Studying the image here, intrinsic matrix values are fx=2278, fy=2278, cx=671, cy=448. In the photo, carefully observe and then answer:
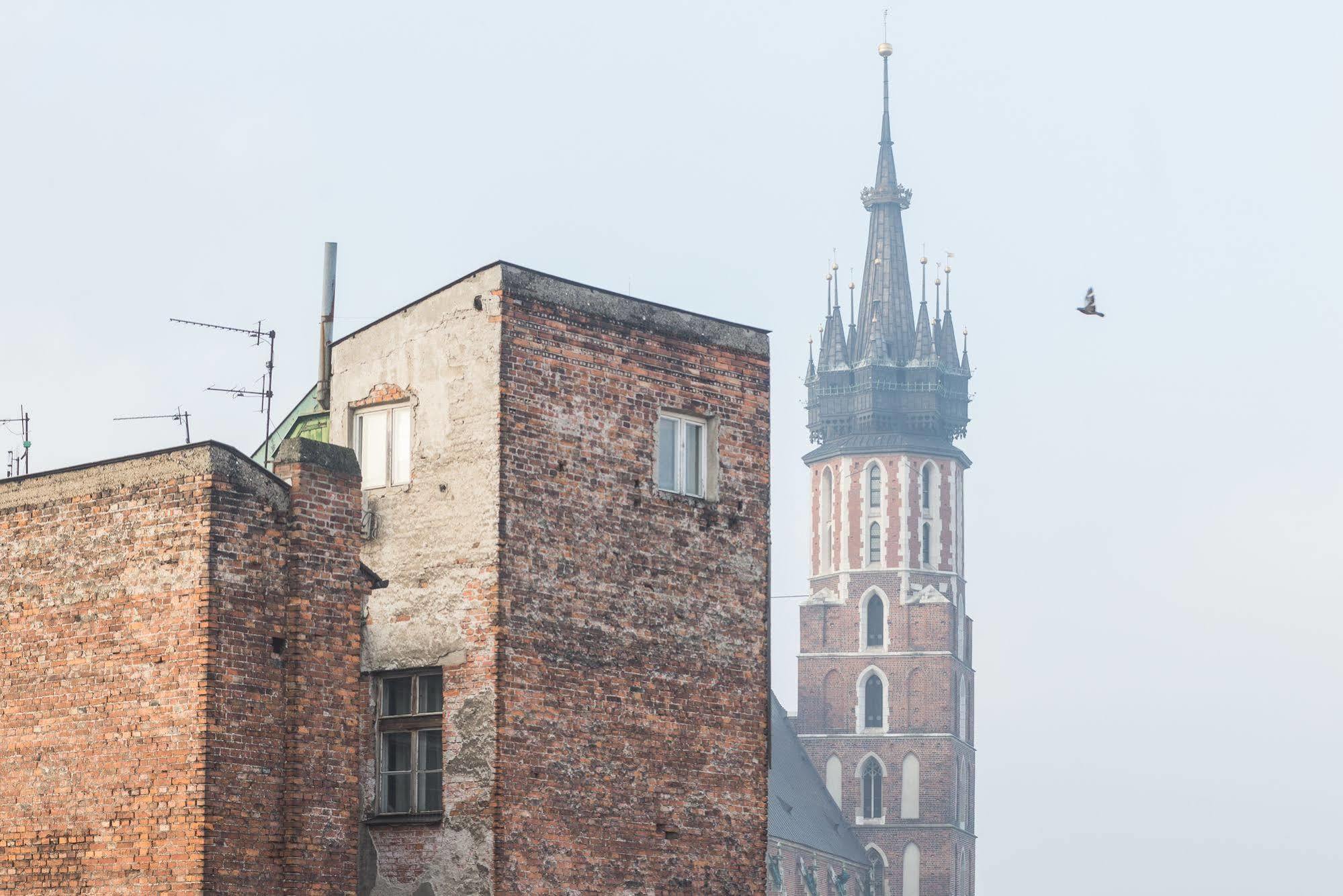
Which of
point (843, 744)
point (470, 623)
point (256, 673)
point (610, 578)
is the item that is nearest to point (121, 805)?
point (256, 673)

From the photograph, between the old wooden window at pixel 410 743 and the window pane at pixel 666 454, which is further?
the window pane at pixel 666 454

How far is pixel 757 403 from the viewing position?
25.9 meters

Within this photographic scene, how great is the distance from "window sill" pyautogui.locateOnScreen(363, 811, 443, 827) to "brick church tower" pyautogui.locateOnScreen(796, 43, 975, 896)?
8396cm

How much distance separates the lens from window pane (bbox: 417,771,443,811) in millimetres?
23359

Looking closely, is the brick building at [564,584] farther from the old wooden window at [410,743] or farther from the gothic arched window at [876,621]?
the gothic arched window at [876,621]

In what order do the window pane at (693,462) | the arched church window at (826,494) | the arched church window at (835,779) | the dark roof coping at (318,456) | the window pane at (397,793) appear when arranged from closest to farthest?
1. the dark roof coping at (318,456)
2. the window pane at (397,793)
3. the window pane at (693,462)
4. the arched church window at (835,779)
5. the arched church window at (826,494)

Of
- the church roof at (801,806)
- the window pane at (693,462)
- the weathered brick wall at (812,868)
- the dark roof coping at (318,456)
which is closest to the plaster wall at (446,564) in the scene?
the dark roof coping at (318,456)

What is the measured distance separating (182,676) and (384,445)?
5526mm

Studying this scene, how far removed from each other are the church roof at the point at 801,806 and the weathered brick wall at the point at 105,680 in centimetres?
7914

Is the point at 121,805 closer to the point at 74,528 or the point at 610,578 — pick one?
the point at 74,528

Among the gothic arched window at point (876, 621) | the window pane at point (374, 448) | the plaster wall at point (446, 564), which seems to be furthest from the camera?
the gothic arched window at point (876, 621)

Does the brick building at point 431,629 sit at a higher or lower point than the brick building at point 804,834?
higher

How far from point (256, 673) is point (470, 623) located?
133 inches

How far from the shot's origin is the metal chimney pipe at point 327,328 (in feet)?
85.8
